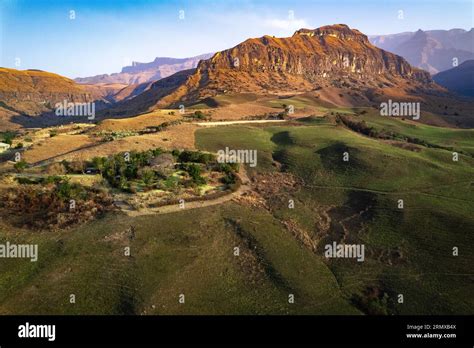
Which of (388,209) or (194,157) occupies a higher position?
(194,157)

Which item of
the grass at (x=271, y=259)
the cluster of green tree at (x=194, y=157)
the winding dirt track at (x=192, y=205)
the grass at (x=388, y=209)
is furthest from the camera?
the cluster of green tree at (x=194, y=157)

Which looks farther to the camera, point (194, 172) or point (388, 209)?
point (194, 172)

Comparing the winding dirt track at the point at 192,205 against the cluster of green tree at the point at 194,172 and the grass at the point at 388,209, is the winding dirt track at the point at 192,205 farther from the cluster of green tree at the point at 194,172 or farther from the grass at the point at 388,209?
the cluster of green tree at the point at 194,172

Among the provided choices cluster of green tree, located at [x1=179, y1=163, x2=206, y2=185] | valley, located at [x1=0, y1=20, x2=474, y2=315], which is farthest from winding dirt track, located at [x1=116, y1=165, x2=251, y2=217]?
cluster of green tree, located at [x1=179, y1=163, x2=206, y2=185]

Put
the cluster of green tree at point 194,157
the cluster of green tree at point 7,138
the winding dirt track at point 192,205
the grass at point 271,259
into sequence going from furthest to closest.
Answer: the cluster of green tree at point 7,138, the cluster of green tree at point 194,157, the winding dirt track at point 192,205, the grass at point 271,259

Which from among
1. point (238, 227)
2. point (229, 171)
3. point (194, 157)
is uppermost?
point (194, 157)

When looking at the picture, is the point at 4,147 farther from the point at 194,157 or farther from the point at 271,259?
the point at 271,259

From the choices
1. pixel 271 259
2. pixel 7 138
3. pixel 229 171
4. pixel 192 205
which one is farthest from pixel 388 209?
pixel 7 138

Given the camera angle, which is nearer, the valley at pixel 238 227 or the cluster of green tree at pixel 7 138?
the valley at pixel 238 227

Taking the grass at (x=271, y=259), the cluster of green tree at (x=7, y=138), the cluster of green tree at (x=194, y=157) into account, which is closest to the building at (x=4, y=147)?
the cluster of green tree at (x=7, y=138)

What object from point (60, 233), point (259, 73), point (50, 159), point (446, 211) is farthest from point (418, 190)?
point (259, 73)
